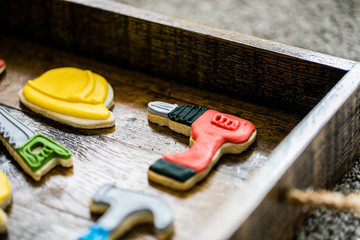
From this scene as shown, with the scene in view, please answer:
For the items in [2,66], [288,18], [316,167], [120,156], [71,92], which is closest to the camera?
[316,167]

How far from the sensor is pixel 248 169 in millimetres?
912

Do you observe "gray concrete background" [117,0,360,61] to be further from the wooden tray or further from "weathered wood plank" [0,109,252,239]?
"weathered wood plank" [0,109,252,239]

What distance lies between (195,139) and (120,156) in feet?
0.52

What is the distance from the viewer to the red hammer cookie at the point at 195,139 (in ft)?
2.81

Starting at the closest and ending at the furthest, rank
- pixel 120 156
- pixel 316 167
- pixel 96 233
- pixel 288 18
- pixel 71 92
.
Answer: pixel 96 233 → pixel 316 167 → pixel 120 156 → pixel 71 92 → pixel 288 18

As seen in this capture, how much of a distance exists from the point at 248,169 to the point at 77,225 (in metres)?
0.34

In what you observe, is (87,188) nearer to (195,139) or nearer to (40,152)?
(40,152)

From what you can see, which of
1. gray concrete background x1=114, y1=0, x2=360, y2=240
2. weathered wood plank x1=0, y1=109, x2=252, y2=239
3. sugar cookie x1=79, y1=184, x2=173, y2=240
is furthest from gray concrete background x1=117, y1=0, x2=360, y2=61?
sugar cookie x1=79, y1=184, x2=173, y2=240

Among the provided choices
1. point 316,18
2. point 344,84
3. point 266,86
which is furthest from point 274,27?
point 344,84

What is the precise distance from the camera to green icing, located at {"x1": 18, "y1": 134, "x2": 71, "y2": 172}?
2.91 ft

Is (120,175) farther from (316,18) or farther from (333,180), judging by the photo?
(316,18)

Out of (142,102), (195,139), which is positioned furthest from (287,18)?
(195,139)

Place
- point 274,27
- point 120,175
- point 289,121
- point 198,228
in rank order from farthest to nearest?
1. point 274,27
2. point 289,121
3. point 120,175
4. point 198,228

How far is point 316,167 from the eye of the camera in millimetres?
846
